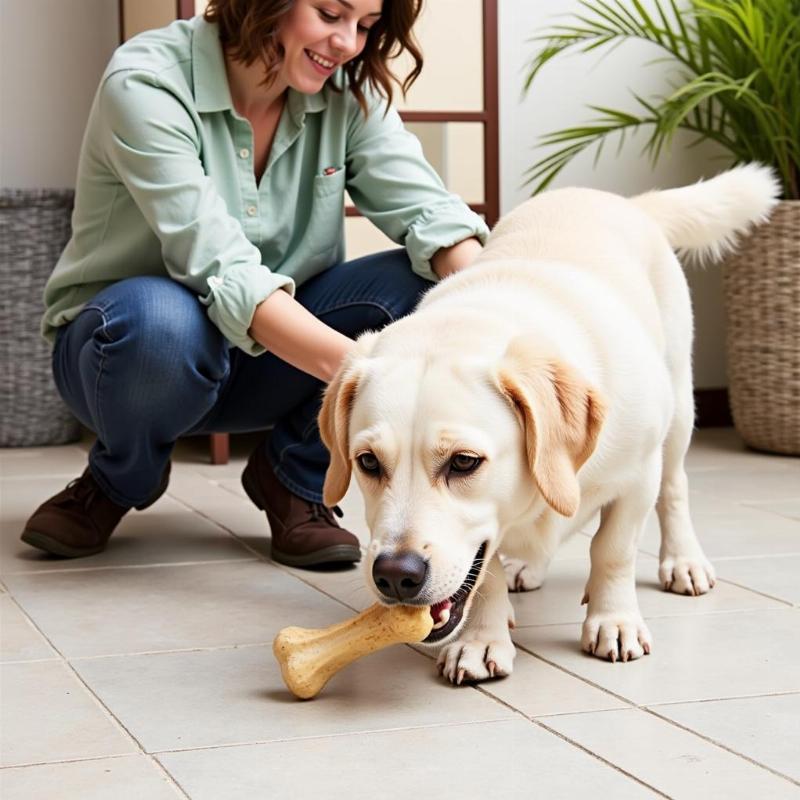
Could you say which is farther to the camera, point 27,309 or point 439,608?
point 27,309

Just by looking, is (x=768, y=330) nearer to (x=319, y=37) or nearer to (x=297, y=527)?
(x=297, y=527)

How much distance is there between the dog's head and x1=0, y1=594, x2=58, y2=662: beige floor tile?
0.61 meters

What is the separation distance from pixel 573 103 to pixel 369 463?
291 cm

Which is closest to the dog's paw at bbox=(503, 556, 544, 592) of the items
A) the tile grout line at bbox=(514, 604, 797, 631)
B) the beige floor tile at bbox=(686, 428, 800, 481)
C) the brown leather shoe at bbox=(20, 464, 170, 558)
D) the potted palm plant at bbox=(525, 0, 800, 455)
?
the tile grout line at bbox=(514, 604, 797, 631)

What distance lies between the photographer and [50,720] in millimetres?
1827

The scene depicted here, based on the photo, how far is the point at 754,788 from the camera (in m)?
1.55

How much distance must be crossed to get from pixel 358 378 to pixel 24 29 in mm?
3174

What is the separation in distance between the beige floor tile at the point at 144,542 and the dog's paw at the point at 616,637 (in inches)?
36.7

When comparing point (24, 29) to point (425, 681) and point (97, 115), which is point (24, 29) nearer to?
point (97, 115)

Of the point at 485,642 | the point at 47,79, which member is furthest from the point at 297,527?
the point at 47,79

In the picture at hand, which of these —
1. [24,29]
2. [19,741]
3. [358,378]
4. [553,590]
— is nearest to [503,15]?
[24,29]

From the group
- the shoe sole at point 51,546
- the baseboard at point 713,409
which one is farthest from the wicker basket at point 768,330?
the shoe sole at point 51,546

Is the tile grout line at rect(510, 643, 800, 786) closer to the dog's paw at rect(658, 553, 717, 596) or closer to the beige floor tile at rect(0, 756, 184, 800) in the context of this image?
the dog's paw at rect(658, 553, 717, 596)

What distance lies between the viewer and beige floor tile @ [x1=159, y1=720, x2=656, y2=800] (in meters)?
1.56
